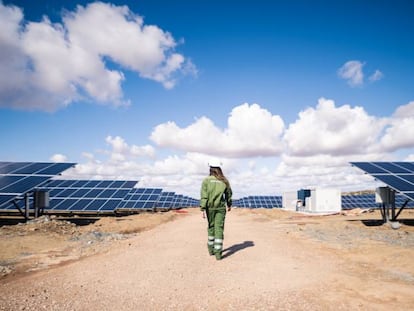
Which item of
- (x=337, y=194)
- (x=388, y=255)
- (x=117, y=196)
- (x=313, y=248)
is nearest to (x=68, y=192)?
(x=117, y=196)

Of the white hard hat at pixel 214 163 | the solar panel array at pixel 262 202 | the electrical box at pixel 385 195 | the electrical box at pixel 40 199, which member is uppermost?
the white hard hat at pixel 214 163

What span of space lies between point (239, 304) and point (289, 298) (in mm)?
777

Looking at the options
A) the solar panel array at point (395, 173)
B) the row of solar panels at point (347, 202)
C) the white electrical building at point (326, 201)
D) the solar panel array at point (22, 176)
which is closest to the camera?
the solar panel array at point (395, 173)

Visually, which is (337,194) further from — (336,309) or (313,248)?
(336,309)

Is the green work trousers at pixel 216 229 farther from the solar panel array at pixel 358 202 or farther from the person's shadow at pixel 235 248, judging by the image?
the solar panel array at pixel 358 202

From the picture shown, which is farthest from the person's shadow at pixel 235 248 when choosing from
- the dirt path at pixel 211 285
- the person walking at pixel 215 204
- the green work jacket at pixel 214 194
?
the green work jacket at pixel 214 194

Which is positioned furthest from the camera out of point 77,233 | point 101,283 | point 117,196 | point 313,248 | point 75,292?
point 117,196

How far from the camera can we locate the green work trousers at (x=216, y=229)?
7168mm

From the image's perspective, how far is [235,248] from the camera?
892 cm

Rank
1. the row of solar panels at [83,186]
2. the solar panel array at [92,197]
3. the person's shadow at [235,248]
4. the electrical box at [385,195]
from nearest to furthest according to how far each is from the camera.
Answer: the person's shadow at [235,248] → the row of solar panels at [83,186] → the electrical box at [385,195] → the solar panel array at [92,197]

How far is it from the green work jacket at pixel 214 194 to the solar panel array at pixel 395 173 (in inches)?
359

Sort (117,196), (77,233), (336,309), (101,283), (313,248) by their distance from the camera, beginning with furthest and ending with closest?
(117,196), (77,233), (313,248), (101,283), (336,309)

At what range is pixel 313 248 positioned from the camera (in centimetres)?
941

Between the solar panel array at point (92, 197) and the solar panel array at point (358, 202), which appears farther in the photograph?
the solar panel array at point (358, 202)
